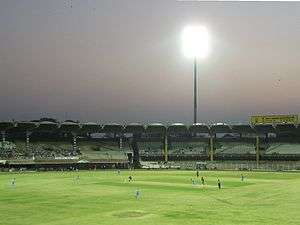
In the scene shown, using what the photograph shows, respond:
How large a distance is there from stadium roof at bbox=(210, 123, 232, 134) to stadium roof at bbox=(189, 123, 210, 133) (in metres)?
1.74

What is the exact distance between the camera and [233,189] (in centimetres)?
6341

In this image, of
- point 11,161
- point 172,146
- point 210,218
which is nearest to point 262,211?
point 210,218

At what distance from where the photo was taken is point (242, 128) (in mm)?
139125

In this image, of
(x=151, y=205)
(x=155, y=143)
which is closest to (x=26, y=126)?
(x=155, y=143)

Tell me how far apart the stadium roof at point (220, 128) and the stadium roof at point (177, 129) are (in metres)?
7.89

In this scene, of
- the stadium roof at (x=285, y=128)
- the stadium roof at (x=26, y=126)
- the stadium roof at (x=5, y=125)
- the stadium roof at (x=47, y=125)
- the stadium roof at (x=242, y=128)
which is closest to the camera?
the stadium roof at (x=5, y=125)

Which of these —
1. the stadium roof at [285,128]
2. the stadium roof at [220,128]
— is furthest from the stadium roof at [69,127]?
the stadium roof at [285,128]

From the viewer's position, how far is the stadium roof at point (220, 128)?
137325 mm

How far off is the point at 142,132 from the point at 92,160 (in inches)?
976

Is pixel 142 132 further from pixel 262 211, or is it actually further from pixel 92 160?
pixel 262 211

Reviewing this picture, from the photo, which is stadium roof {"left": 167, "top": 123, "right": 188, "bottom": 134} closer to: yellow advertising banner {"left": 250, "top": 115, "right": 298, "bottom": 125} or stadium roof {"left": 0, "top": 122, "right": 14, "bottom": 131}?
yellow advertising banner {"left": 250, "top": 115, "right": 298, "bottom": 125}

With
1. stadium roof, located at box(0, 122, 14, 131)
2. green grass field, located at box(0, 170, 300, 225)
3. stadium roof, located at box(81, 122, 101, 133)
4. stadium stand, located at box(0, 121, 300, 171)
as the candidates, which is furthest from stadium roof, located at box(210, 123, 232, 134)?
green grass field, located at box(0, 170, 300, 225)

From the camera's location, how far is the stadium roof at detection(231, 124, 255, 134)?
5404 inches

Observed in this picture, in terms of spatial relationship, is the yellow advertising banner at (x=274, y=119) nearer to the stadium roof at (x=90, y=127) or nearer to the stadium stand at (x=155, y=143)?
the stadium stand at (x=155, y=143)
